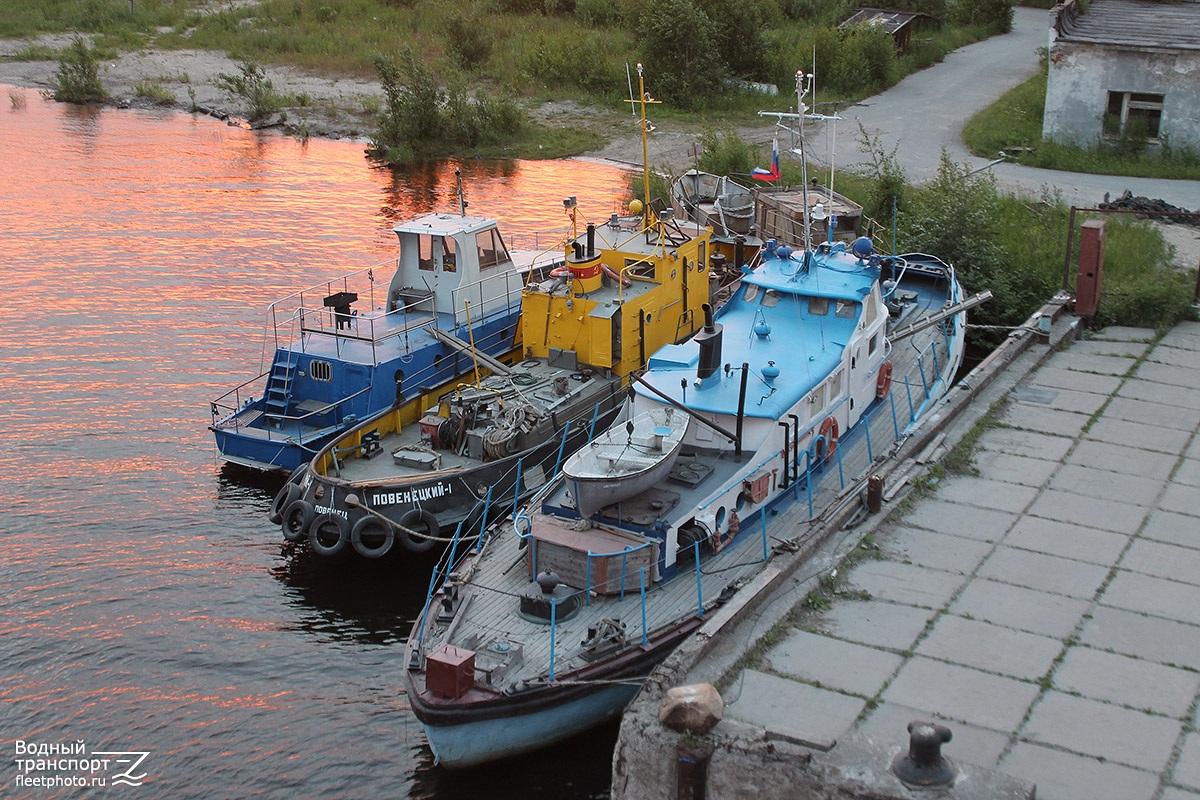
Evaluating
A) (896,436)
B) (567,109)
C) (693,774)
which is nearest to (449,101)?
(567,109)

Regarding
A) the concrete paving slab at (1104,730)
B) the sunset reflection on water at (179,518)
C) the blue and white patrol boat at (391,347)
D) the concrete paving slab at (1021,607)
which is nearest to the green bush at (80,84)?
the sunset reflection on water at (179,518)

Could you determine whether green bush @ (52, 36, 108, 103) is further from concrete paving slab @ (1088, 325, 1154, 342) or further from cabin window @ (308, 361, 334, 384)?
concrete paving slab @ (1088, 325, 1154, 342)

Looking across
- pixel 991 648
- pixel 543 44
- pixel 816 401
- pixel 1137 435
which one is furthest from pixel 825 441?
pixel 543 44

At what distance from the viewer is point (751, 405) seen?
18719 millimetres

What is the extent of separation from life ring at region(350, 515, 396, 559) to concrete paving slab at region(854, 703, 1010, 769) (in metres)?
9.84

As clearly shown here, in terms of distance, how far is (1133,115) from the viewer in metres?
40.8

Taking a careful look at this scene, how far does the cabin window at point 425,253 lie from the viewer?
25.9m

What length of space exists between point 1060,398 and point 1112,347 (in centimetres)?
299

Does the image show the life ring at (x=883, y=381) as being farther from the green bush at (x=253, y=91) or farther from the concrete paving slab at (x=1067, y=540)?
the green bush at (x=253, y=91)

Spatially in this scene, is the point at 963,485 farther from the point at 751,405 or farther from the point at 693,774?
the point at 693,774

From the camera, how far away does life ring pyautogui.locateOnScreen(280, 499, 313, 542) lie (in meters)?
20.7

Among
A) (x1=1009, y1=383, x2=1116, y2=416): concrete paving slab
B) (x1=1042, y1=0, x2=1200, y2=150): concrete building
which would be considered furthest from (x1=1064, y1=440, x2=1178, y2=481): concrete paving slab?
(x1=1042, y1=0, x2=1200, y2=150): concrete building

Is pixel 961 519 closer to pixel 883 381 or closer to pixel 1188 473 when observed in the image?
pixel 1188 473

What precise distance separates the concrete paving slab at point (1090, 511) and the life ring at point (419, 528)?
30.6 feet
